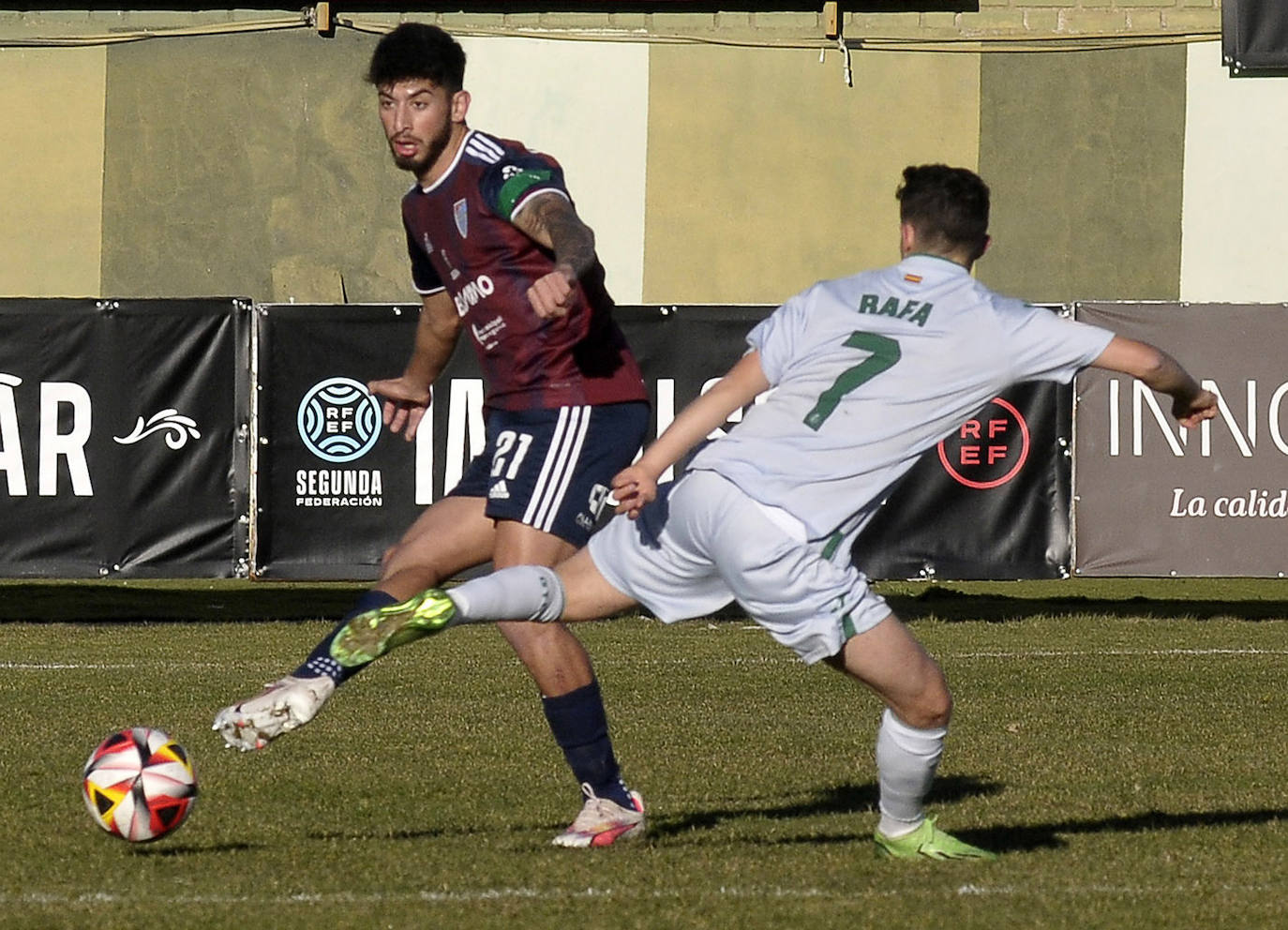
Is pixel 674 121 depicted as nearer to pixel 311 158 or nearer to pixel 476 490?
pixel 311 158

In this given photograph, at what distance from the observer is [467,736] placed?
344 inches

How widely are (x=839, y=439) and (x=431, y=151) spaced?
5.05 feet

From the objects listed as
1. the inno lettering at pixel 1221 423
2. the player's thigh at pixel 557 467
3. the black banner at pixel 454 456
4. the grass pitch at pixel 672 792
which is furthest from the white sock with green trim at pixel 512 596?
the inno lettering at pixel 1221 423

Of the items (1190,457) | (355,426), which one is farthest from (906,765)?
(355,426)

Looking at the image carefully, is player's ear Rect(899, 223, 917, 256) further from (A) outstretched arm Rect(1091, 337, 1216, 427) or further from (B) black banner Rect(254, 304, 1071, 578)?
(B) black banner Rect(254, 304, 1071, 578)

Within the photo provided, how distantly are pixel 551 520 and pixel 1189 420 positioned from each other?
179 cm

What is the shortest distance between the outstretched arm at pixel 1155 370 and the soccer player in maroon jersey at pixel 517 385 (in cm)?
150

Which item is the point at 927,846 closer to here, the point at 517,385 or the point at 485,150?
the point at 517,385

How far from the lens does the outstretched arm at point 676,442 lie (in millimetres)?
5238

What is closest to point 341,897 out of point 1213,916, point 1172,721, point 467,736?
point 1213,916

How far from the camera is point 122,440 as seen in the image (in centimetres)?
1470

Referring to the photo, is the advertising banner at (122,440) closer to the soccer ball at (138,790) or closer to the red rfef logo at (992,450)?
the red rfef logo at (992,450)

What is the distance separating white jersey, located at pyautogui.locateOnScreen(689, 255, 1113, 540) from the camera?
214 inches

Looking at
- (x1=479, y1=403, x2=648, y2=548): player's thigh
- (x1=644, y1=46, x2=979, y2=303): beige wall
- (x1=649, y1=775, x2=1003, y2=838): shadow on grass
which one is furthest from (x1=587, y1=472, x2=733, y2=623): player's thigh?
(x1=644, y1=46, x2=979, y2=303): beige wall
